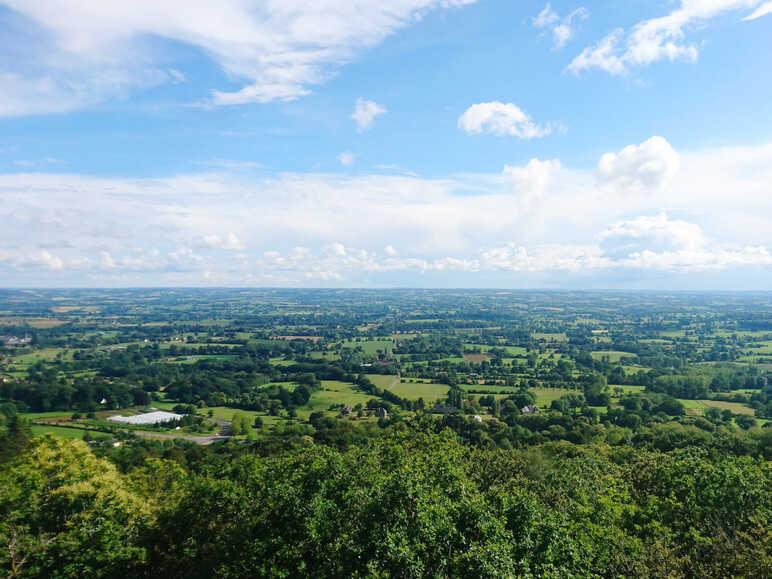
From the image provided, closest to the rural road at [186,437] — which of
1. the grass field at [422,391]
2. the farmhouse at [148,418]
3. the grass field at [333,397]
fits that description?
the farmhouse at [148,418]

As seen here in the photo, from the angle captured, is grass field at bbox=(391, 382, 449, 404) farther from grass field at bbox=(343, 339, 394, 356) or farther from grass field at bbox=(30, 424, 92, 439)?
grass field at bbox=(30, 424, 92, 439)

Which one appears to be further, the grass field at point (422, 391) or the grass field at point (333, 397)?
the grass field at point (422, 391)

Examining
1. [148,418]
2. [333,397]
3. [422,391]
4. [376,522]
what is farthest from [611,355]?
[376,522]

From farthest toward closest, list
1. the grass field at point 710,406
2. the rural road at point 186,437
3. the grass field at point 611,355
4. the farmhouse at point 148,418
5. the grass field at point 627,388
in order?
the grass field at point 611,355 < the grass field at point 627,388 < the farmhouse at point 148,418 < the grass field at point 710,406 < the rural road at point 186,437

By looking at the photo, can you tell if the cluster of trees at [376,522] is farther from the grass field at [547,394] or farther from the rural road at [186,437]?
the grass field at [547,394]

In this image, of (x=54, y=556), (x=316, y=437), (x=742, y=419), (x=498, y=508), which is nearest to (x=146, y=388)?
(x=316, y=437)

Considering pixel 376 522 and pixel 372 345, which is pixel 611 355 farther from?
pixel 376 522

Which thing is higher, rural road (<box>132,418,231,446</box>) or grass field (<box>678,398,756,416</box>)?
grass field (<box>678,398,756,416</box>)

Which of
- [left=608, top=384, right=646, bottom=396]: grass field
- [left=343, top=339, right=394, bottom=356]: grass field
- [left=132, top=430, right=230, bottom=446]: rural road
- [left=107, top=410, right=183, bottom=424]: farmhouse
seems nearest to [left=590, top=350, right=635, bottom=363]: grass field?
[left=608, top=384, right=646, bottom=396]: grass field

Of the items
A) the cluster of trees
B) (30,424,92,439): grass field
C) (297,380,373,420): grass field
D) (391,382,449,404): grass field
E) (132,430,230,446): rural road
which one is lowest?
(297,380,373,420): grass field
